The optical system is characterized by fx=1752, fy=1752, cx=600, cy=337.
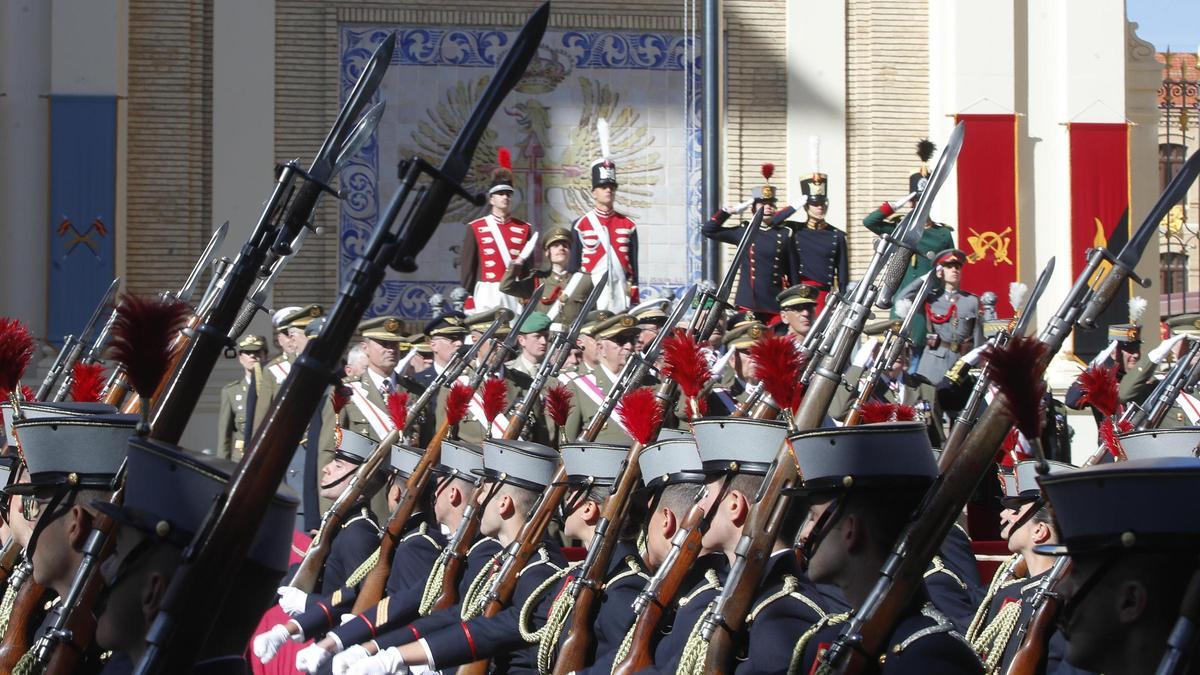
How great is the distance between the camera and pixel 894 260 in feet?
16.2

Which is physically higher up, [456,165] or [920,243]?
[920,243]

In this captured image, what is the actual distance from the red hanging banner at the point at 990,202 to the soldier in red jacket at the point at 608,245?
435 centimetres

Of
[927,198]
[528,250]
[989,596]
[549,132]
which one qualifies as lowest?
[989,596]

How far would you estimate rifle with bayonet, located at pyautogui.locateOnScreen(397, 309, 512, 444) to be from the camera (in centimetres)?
814

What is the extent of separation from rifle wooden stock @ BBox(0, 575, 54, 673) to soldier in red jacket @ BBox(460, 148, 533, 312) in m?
7.00

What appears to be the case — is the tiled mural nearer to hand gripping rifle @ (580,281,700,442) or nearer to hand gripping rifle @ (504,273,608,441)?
hand gripping rifle @ (504,273,608,441)

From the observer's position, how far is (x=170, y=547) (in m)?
3.19

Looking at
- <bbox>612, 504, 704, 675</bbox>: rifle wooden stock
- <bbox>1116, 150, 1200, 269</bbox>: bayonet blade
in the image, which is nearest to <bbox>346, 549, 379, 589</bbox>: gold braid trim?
<bbox>612, 504, 704, 675</bbox>: rifle wooden stock

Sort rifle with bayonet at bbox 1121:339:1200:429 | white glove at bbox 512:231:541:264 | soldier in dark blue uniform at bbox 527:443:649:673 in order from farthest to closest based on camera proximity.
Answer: white glove at bbox 512:231:541:264 → rifle with bayonet at bbox 1121:339:1200:429 → soldier in dark blue uniform at bbox 527:443:649:673

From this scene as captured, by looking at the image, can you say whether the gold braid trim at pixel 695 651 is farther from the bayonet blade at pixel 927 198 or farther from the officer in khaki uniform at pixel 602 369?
the officer in khaki uniform at pixel 602 369

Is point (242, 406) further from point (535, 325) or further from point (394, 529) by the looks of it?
point (394, 529)

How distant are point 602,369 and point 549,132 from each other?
6.50 m

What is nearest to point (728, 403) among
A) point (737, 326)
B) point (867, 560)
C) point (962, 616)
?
point (737, 326)

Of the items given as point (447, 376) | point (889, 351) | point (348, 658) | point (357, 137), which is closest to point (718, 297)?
point (889, 351)
